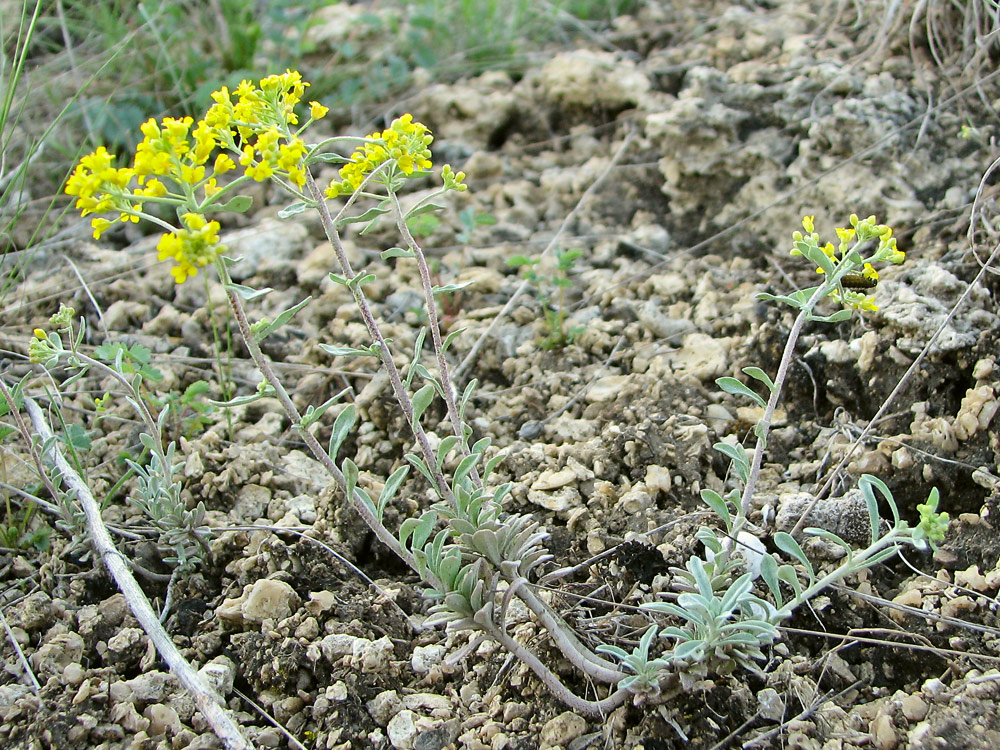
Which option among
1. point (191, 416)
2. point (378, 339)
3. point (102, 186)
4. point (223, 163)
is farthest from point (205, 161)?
point (191, 416)

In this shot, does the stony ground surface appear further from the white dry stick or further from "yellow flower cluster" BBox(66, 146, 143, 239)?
"yellow flower cluster" BBox(66, 146, 143, 239)

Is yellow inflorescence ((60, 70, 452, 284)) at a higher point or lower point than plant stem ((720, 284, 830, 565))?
higher

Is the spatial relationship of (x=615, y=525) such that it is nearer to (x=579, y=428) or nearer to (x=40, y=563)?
(x=579, y=428)

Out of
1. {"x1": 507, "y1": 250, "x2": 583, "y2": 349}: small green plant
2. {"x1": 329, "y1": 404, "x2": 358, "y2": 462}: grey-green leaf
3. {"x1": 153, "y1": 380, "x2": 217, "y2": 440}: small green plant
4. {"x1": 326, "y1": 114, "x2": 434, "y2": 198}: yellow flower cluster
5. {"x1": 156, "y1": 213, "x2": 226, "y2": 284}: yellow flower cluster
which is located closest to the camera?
{"x1": 156, "y1": 213, "x2": 226, "y2": 284}: yellow flower cluster

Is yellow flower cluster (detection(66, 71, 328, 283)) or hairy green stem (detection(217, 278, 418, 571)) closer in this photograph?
yellow flower cluster (detection(66, 71, 328, 283))

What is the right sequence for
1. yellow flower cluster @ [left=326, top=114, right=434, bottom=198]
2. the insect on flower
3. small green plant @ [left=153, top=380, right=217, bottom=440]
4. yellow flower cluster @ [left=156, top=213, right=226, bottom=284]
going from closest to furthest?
yellow flower cluster @ [left=156, top=213, right=226, bottom=284] → yellow flower cluster @ [left=326, top=114, right=434, bottom=198] → the insect on flower → small green plant @ [left=153, top=380, right=217, bottom=440]

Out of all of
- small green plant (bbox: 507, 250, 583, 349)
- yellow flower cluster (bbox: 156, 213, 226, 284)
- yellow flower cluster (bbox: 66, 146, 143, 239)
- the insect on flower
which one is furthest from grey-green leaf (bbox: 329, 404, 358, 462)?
the insect on flower

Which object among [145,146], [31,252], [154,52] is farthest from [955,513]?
[154,52]
